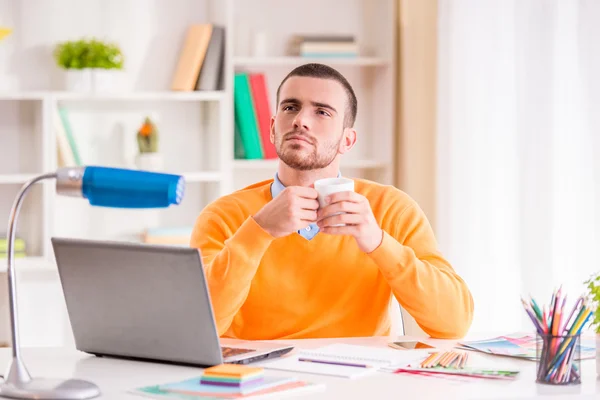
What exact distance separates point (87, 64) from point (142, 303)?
220 cm

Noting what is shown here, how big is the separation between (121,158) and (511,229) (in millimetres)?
1612

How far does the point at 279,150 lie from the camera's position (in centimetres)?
228

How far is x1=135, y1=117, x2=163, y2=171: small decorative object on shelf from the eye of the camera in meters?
3.71

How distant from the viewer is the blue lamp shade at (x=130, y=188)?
1.40 meters

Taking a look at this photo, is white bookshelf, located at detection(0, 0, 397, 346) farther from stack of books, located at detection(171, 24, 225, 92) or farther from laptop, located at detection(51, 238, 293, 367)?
laptop, located at detection(51, 238, 293, 367)

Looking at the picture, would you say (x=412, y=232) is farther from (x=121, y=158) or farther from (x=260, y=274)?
(x=121, y=158)

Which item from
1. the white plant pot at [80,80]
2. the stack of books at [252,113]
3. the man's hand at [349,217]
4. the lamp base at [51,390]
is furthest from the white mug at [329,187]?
the white plant pot at [80,80]

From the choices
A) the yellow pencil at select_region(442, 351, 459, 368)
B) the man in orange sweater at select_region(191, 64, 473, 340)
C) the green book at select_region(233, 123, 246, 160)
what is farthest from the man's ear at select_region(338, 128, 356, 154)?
the green book at select_region(233, 123, 246, 160)

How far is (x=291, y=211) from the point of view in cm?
188

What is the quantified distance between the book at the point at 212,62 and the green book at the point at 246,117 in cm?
9

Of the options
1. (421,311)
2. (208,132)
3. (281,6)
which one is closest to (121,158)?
(208,132)

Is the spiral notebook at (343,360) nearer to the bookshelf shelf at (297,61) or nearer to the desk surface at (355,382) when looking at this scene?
the desk surface at (355,382)

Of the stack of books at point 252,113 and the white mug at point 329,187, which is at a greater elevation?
the stack of books at point 252,113

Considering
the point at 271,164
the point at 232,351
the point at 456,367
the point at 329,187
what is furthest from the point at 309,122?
the point at 271,164
